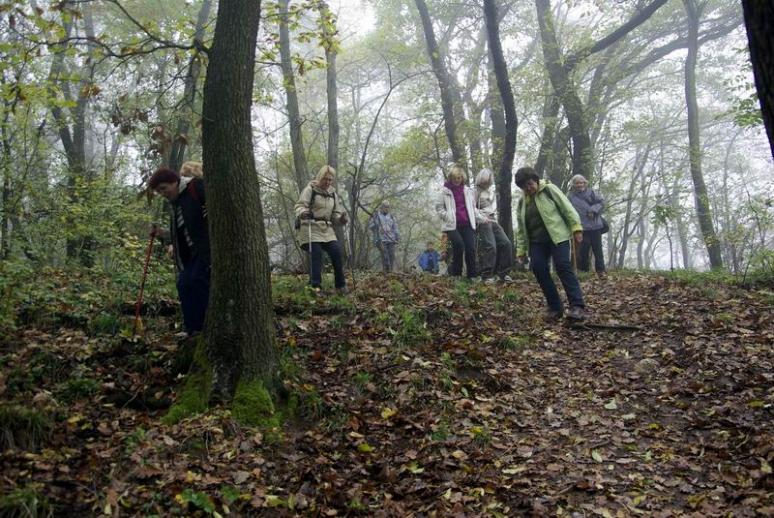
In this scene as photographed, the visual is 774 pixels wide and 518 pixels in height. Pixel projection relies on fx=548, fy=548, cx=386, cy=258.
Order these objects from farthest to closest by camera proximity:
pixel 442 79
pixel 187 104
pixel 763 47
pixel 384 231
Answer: pixel 384 231, pixel 442 79, pixel 187 104, pixel 763 47

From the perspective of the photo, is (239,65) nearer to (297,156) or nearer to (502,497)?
(502,497)

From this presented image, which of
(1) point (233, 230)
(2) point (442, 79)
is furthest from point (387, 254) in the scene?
(1) point (233, 230)

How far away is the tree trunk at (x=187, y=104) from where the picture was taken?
5.37 m

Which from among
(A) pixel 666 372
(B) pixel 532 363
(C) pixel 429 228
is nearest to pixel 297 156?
(B) pixel 532 363

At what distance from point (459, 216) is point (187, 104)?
4.97 metres

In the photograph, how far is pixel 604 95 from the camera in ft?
59.4

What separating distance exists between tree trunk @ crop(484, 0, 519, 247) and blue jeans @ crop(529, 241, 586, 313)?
14.2ft

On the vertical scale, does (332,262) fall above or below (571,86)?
below

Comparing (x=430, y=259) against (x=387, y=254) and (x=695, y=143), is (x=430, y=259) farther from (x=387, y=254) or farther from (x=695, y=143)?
(x=695, y=143)

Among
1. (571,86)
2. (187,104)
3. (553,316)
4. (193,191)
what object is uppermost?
(571,86)

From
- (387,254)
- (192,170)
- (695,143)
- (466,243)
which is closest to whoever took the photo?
(192,170)

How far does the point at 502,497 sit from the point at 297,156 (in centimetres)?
1131

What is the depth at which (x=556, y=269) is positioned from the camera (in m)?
7.18

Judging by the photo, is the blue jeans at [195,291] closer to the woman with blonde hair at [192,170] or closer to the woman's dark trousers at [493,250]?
the woman with blonde hair at [192,170]
